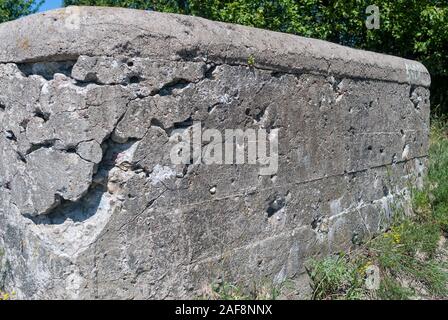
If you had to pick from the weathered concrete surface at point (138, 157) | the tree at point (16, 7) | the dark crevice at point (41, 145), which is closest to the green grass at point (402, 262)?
the weathered concrete surface at point (138, 157)

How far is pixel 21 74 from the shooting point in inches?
96.9

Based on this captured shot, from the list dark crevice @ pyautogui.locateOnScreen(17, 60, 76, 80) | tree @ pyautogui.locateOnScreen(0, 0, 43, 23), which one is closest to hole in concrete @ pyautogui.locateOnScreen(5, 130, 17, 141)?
dark crevice @ pyautogui.locateOnScreen(17, 60, 76, 80)

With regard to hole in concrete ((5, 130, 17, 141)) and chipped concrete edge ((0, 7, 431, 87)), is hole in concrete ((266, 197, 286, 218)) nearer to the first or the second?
chipped concrete edge ((0, 7, 431, 87))

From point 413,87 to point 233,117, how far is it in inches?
107

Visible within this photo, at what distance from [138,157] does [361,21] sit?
596cm

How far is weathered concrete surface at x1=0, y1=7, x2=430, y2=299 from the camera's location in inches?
90.0

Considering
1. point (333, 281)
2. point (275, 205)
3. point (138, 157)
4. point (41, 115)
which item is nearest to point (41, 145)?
point (41, 115)

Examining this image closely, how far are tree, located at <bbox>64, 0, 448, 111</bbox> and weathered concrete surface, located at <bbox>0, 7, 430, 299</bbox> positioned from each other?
177 inches

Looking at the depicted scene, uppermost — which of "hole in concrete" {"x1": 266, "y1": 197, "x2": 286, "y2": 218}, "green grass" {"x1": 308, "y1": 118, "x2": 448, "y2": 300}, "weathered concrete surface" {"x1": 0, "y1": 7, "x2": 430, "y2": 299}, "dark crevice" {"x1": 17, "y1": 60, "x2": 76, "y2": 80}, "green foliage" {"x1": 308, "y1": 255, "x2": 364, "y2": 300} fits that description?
"dark crevice" {"x1": 17, "y1": 60, "x2": 76, "y2": 80}

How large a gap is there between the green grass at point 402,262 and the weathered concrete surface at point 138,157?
0.28 meters

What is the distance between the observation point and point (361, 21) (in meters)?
7.45

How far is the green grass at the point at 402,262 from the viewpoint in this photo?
3.33 m

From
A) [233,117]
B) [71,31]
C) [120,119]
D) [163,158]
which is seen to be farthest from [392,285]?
[71,31]
